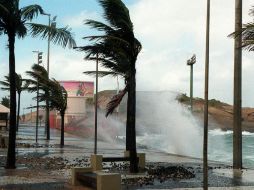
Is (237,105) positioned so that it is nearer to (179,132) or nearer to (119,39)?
(119,39)

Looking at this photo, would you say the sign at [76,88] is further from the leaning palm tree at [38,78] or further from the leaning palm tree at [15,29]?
the leaning palm tree at [15,29]

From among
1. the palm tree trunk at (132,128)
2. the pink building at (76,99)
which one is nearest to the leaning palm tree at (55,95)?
the palm tree trunk at (132,128)

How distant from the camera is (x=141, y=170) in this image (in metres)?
17.6

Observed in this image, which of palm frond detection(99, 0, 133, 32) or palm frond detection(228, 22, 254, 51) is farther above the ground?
palm frond detection(99, 0, 133, 32)

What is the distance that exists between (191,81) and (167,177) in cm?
2754

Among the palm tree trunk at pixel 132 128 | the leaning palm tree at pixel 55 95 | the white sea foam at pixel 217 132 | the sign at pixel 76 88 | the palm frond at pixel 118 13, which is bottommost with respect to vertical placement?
the white sea foam at pixel 217 132

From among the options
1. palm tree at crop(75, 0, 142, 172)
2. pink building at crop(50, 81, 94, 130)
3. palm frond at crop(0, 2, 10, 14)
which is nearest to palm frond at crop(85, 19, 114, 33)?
palm tree at crop(75, 0, 142, 172)

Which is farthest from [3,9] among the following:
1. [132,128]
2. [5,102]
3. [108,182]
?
[5,102]

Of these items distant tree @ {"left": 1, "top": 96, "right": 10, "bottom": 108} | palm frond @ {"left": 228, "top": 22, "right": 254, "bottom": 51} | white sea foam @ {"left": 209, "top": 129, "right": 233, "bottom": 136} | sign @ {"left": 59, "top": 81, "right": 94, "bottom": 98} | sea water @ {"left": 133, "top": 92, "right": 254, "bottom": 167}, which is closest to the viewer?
palm frond @ {"left": 228, "top": 22, "right": 254, "bottom": 51}

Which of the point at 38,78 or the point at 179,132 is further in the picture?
the point at 179,132

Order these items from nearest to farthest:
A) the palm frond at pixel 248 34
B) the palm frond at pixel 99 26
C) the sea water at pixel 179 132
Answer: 1. the palm frond at pixel 248 34
2. the palm frond at pixel 99 26
3. the sea water at pixel 179 132

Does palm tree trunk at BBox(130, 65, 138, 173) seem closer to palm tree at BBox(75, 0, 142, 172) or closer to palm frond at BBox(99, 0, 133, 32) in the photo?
palm tree at BBox(75, 0, 142, 172)

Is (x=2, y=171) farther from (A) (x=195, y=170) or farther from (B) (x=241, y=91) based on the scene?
(B) (x=241, y=91)

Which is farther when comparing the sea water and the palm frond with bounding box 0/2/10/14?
the sea water
